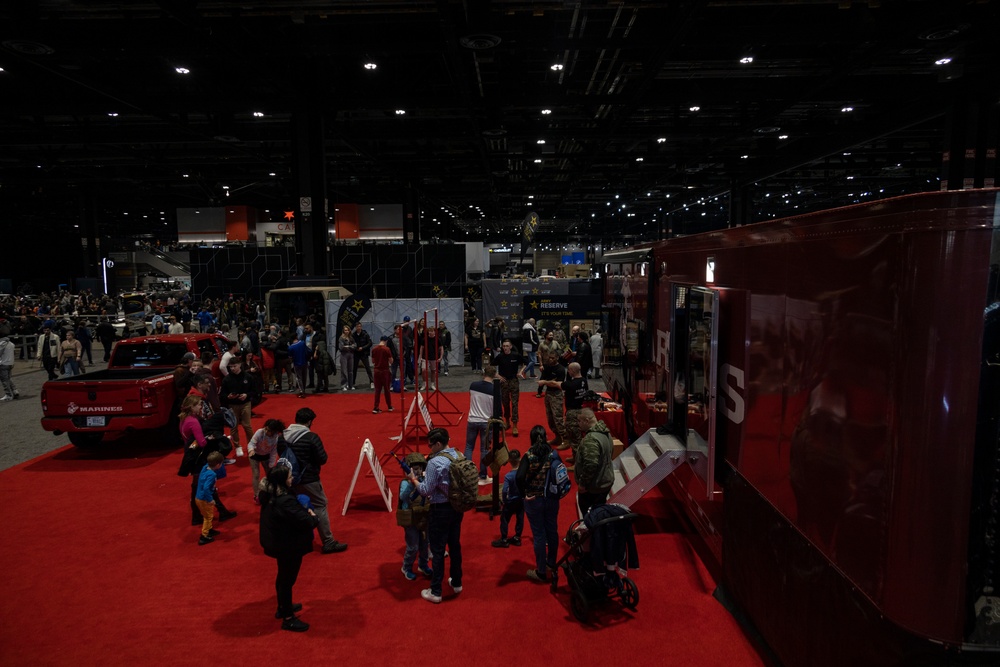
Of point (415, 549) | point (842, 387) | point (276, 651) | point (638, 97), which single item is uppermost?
point (638, 97)

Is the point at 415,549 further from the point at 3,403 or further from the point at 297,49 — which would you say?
the point at 3,403

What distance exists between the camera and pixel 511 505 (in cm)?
665

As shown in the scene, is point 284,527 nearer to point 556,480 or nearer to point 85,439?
point 556,480

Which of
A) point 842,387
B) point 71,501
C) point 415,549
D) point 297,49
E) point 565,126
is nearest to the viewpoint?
point 842,387

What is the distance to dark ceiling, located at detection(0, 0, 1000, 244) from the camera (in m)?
12.7

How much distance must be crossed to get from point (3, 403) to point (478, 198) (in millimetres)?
35089

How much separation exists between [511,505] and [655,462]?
5.86 feet

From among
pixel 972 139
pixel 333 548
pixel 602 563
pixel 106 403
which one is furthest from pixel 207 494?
pixel 972 139

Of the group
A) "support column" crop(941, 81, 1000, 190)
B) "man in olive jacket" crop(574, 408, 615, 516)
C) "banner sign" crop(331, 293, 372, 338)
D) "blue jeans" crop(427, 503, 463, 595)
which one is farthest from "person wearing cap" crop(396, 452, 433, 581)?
"support column" crop(941, 81, 1000, 190)

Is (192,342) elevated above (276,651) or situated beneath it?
elevated above

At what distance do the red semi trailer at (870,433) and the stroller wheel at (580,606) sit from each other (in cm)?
145

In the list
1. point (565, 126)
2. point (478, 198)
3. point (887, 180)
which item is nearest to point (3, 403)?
point (565, 126)

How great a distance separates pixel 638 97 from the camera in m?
17.0

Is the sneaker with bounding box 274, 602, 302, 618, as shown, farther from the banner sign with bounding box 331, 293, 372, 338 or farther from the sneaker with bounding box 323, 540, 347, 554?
the banner sign with bounding box 331, 293, 372, 338
